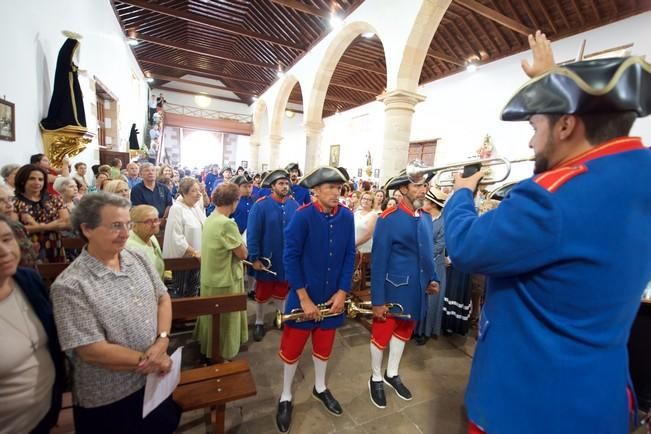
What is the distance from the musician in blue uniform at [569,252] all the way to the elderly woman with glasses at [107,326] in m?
1.47

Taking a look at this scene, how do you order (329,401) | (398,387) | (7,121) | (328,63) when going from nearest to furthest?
(329,401) → (398,387) → (7,121) → (328,63)

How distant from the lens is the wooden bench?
1.81m

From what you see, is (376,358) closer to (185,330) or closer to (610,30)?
(185,330)

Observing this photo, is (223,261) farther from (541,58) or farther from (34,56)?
(34,56)

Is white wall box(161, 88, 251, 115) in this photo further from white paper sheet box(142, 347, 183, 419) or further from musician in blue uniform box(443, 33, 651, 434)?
musician in blue uniform box(443, 33, 651, 434)

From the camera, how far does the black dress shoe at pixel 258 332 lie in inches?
131

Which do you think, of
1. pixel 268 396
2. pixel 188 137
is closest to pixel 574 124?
pixel 268 396

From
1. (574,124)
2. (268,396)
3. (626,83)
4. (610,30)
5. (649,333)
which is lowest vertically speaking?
(268,396)

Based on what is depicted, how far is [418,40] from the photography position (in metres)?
6.12

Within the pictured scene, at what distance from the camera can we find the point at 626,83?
84 cm

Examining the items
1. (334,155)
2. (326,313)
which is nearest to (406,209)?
(326,313)

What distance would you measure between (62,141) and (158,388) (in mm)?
4382

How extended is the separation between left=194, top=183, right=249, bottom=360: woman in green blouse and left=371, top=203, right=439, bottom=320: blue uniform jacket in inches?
47.5

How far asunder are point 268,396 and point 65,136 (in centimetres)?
446
